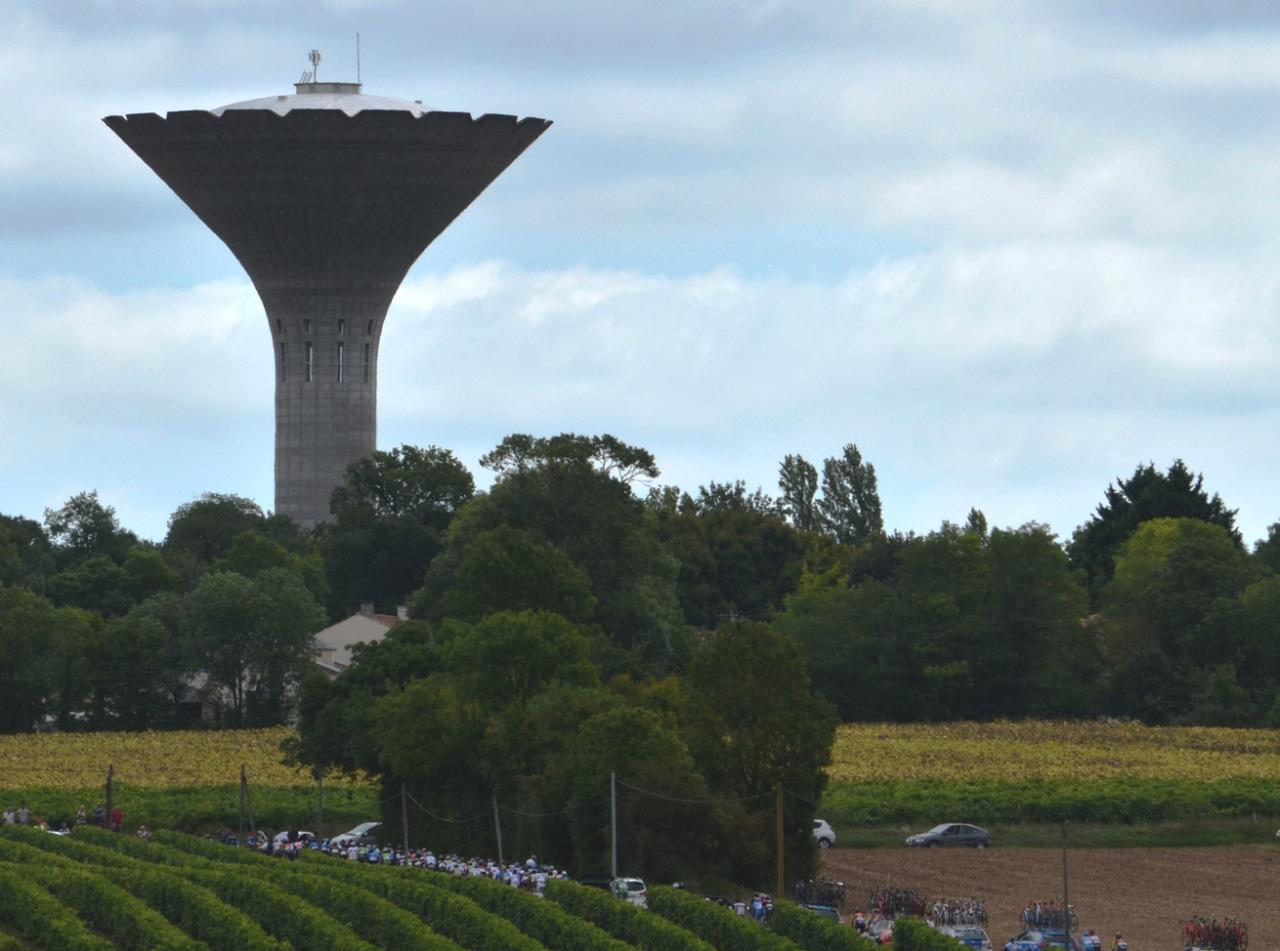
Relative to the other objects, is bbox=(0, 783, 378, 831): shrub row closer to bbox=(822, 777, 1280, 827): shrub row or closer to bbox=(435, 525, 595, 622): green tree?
bbox=(435, 525, 595, 622): green tree

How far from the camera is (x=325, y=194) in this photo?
13200 centimetres

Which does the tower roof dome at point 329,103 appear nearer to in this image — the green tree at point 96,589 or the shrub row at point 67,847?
the green tree at point 96,589

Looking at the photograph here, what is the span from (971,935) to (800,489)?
385ft

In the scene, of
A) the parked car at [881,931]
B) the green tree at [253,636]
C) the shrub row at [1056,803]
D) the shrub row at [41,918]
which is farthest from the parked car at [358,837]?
the green tree at [253,636]

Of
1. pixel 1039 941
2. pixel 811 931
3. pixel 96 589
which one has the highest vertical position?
pixel 96 589

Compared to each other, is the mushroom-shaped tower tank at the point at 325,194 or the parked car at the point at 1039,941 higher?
the mushroom-shaped tower tank at the point at 325,194

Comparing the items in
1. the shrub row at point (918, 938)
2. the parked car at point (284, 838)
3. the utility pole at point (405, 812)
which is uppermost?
the utility pole at point (405, 812)

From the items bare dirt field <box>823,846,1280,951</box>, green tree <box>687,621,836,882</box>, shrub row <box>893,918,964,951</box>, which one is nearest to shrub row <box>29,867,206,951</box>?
shrub row <box>893,918,964,951</box>

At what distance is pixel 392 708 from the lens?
68.1 meters

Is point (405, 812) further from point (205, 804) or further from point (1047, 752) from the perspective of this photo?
point (1047, 752)

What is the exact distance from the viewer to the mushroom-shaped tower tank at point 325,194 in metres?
129

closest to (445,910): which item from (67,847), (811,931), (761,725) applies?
(811,931)

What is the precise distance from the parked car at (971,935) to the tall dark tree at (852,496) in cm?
11669

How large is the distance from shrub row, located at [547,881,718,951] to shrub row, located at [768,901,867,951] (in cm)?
118
